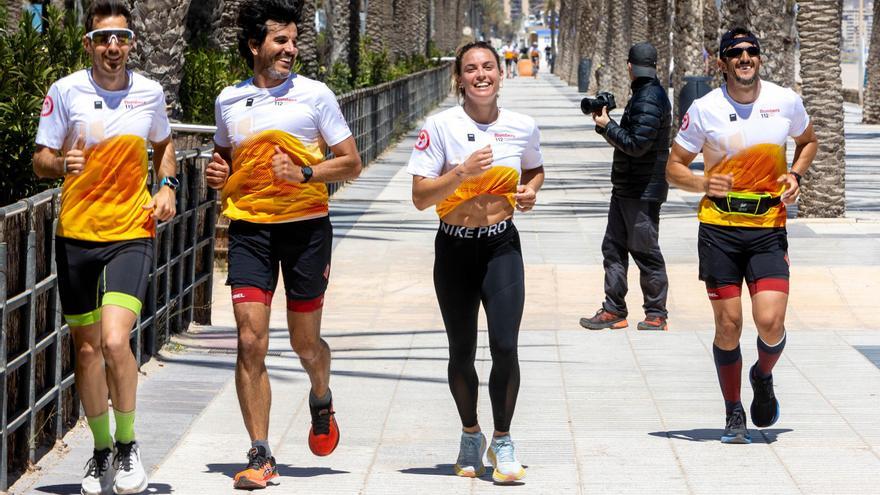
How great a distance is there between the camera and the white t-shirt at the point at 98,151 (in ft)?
20.1

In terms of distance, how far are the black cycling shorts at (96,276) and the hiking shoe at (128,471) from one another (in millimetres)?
538

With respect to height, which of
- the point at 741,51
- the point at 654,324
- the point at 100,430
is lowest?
the point at 654,324

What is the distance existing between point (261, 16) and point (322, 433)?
1853 mm

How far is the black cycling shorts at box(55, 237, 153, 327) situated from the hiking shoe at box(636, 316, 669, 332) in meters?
5.35

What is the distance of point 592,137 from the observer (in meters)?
32.8

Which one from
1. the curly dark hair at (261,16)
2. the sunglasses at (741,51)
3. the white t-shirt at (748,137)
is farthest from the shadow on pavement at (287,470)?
the sunglasses at (741,51)

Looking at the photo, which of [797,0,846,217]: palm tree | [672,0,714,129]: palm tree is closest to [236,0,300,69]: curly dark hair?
[797,0,846,217]: palm tree

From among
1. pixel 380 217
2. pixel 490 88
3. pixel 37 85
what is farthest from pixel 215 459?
pixel 380 217

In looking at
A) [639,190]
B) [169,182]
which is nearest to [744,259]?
[169,182]

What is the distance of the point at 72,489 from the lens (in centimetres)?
650

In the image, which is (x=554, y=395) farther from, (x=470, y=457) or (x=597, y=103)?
(x=597, y=103)

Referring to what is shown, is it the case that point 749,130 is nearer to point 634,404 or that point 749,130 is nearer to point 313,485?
point 634,404

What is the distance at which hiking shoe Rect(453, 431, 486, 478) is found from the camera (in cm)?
679

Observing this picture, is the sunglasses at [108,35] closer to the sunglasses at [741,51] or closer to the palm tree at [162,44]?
the sunglasses at [741,51]
